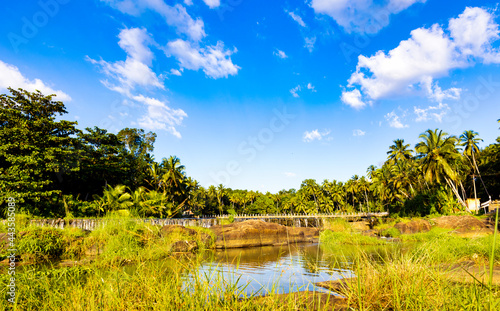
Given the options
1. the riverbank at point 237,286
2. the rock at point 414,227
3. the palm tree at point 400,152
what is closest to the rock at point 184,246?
the riverbank at point 237,286

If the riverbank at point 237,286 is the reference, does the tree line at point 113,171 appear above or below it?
above

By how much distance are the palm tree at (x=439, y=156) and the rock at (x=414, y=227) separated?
47.5 feet

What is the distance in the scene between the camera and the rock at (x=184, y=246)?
48.8 feet

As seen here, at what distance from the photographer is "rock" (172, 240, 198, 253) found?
14.9 metres

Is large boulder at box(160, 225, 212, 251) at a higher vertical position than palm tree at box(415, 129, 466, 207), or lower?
lower

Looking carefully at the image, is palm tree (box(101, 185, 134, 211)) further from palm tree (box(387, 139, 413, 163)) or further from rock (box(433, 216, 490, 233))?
palm tree (box(387, 139, 413, 163))

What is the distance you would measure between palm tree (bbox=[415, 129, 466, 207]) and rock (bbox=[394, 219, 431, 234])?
1448 cm

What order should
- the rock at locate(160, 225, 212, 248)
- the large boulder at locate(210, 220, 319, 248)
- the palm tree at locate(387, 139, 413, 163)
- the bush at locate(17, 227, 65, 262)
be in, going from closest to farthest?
the bush at locate(17, 227, 65, 262) < the rock at locate(160, 225, 212, 248) < the large boulder at locate(210, 220, 319, 248) < the palm tree at locate(387, 139, 413, 163)

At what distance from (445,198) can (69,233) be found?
46384 millimetres

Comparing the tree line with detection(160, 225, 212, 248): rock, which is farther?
the tree line


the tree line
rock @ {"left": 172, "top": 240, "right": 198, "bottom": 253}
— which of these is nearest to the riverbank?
rock @ {"left": 172, "top": 240, "right": 198, "bottom": 253}

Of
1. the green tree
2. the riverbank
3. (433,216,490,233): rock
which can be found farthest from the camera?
the green tree

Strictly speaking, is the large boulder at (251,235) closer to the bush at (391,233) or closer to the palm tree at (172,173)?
the bush at (391,233)

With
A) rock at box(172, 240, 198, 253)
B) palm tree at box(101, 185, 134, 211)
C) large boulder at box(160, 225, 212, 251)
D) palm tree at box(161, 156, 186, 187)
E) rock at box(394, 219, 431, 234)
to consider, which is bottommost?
rock at box(394, 219, 431, 234)
